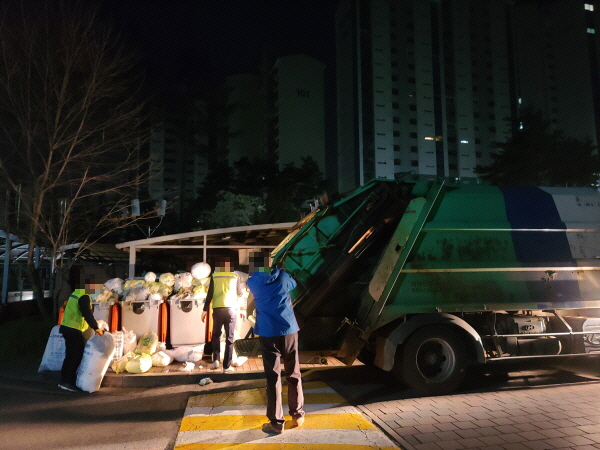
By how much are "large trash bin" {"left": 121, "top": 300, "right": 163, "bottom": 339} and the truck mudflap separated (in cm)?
380

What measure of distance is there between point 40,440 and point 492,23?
72215 millimetres

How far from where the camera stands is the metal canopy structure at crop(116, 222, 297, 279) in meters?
9.23

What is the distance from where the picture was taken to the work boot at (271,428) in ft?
12.8

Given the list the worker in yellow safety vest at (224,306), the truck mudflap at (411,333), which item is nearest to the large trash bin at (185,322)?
the worker in yellow safety vest at (224,306)

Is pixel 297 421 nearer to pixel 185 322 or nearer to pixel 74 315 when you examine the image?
pixel 74 315

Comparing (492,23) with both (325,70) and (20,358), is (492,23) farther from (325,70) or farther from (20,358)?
(20,358)

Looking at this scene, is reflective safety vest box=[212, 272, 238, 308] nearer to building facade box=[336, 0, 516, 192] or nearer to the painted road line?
the painted road line

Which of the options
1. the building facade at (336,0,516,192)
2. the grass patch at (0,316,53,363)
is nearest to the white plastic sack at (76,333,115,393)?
the grass patch at (0,316,53,363)

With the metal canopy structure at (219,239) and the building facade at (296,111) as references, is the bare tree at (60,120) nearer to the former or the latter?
the metal canopy structure at (219,239)

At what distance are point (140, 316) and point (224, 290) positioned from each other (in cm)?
183

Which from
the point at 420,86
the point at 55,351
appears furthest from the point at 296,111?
the point at 55,351

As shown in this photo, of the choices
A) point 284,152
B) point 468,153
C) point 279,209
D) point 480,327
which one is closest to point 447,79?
point 468,153

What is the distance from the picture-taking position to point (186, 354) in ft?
21.9

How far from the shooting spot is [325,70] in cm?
5809
